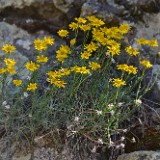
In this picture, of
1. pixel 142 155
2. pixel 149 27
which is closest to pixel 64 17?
pixel 149 27

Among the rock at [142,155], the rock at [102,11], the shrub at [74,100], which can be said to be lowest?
the rock at [142,155]

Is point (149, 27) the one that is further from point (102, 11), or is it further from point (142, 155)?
point (142, 155)

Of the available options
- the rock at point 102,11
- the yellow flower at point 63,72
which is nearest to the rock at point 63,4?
the rock at point 102,11

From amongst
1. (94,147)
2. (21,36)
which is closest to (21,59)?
(21,36)

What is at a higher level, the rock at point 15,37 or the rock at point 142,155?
the rock at point 15,37

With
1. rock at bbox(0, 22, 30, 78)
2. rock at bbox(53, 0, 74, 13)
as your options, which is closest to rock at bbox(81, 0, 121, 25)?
rock at bbox(53, 0, 74, 13)

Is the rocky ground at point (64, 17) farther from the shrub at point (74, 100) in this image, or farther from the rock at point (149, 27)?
the shrub at point (74, 100)

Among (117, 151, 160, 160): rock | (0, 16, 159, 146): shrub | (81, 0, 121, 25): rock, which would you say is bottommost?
(117, 151, 160, 160): rock

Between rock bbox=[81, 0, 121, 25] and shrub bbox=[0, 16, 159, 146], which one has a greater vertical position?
rock bbox=[81, 0, 121, 25]

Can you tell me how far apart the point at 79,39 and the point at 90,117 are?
75cm

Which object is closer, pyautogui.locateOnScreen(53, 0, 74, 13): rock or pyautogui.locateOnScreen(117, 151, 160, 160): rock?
pyautogui.locateOnScreen(117, 151, 160, 160): rock

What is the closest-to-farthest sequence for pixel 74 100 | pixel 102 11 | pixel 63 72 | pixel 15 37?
pixel 63 72 < pixel 74 100 < pixel 102 11 < pixel 15 37

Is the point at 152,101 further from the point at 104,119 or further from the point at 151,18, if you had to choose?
the point at 151,18

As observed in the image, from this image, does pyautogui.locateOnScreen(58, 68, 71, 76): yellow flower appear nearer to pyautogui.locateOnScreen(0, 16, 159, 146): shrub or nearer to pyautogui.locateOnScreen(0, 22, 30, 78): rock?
pyautogui.locateOnScreen(0, 16, 159, 146): shrub
